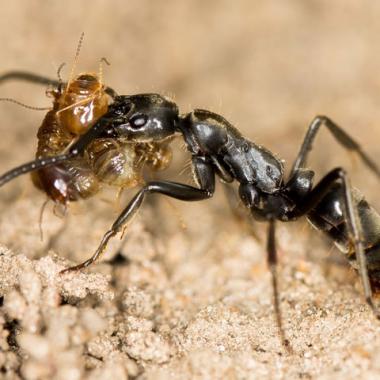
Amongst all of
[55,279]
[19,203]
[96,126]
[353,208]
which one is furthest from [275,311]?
[19,203]

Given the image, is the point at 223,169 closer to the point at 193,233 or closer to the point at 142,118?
the point at 142,118

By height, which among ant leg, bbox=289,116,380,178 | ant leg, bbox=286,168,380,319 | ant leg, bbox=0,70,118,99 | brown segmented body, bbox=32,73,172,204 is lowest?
ant leg, bbox=286,168,380,319

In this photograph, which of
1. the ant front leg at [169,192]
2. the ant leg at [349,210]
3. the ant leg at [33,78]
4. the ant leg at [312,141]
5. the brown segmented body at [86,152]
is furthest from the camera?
the ant leg at [312,141]

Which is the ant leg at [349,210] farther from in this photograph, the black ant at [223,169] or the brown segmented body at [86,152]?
the brown segmented body at [86,152]

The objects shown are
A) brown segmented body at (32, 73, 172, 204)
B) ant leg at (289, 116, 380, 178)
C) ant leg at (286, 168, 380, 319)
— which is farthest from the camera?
ant leg at (289, 116, 380, 178)

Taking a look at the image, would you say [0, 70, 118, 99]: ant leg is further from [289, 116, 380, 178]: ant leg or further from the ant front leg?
[289, 116, 380, 178]: ant leg

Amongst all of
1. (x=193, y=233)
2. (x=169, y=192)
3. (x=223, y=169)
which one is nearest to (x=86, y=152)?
(x=169, y=192)

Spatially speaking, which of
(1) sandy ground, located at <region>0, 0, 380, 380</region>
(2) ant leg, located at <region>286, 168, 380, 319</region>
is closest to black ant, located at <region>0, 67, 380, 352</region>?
(2) ant leg, located at <region>286, 168, 380, 319</region>

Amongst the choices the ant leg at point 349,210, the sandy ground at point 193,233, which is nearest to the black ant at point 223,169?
the ant leg at point 349,210
